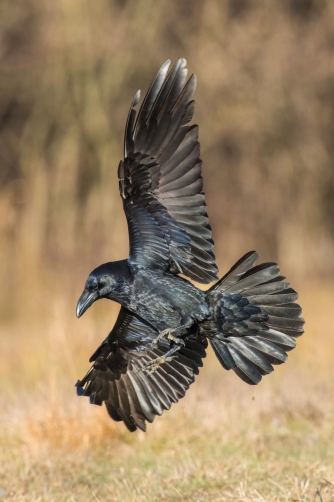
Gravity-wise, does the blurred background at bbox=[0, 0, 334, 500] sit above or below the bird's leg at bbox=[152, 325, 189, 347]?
above

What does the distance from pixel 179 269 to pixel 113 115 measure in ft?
34.5

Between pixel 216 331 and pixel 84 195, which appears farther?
pixel 84 195

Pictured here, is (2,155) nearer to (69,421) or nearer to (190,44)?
(190,44)

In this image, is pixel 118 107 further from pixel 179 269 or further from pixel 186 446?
pixel 179 269

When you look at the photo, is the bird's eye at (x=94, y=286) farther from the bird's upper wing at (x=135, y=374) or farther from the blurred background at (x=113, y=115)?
the blurred background at (x=113, y=115)

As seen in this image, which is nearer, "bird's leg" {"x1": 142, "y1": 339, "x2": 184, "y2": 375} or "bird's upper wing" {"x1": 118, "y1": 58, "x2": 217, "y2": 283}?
"bird's upper wing" {"x1": 118, "y1": 58, "x2": 217, "y2": 283}

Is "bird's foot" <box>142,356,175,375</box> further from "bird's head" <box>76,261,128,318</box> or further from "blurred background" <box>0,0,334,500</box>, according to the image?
"blurred background" <box>0,0,334,500</box>

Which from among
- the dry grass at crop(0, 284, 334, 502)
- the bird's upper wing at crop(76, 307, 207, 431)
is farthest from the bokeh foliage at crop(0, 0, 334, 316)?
the bird's upper wing at crop(76, 307, 207, 431)

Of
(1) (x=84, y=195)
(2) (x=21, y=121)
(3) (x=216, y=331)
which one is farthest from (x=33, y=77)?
(3) (x=216, y=331)

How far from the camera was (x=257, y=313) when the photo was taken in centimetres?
439

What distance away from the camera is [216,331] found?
4.53 m

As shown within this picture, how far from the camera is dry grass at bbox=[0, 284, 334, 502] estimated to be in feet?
14.0

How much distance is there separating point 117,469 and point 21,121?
11288 mm

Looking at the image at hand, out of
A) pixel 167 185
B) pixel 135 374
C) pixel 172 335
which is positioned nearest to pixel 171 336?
pixel 172 335
